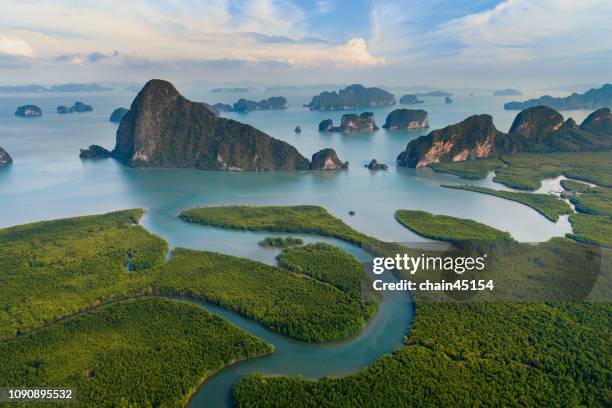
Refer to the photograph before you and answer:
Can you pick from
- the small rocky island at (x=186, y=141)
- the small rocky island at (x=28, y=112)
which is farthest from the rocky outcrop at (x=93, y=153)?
the small rocky island at (x=28, y=112)

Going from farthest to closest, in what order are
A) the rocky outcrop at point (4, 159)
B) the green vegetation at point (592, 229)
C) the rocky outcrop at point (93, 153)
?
the rocky outcrop at point (93, 153), the rocky outcrop at point (4, 159), the green vegetation at point (592, 229)

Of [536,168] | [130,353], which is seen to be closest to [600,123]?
[536,168]

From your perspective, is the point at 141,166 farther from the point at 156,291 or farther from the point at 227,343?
the point at 227,343

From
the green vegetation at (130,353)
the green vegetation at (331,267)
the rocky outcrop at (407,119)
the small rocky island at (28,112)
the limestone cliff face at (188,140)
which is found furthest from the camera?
the small rocky island at (28,112)

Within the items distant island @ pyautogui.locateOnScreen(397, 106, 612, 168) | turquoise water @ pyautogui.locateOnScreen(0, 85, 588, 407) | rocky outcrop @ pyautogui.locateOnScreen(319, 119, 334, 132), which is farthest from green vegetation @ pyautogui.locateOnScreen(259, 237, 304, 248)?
rocky outcrop @ pyautogui.locateOnScreen(319, 119, 334, 132)

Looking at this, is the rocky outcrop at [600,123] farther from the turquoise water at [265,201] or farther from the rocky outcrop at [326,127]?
the rocky outcrop at [326,127]
